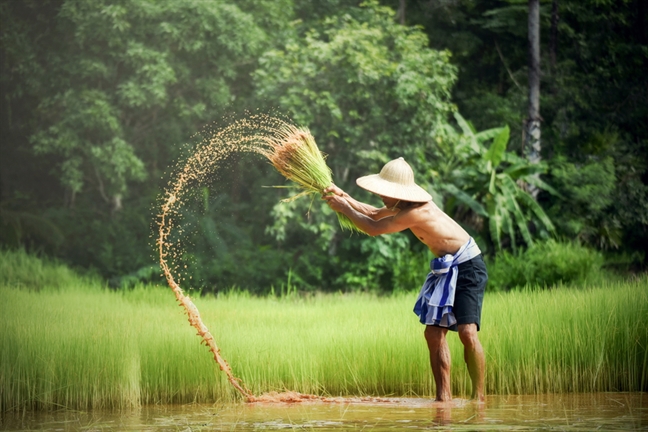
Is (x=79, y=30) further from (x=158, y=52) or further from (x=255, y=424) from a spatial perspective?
(x=255, y=424)

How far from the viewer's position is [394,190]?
530 cm

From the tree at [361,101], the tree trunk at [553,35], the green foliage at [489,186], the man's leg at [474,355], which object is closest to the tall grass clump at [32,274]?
the tree at [361,101]

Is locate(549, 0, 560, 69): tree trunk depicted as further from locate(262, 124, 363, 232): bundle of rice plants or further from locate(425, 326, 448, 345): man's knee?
locate(425, 326, 448, 345): man's knee

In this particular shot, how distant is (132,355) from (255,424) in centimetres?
141

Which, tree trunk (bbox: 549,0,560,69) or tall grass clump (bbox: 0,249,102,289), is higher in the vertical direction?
tree trunk (bbox: 549,0,560,69)

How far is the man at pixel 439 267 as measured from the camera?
17.3 ft

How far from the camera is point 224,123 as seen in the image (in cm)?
1509

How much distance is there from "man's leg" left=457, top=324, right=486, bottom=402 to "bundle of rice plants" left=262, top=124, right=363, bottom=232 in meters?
0.89

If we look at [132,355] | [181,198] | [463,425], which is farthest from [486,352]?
[181,198]

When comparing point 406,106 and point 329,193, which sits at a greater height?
point 406,106

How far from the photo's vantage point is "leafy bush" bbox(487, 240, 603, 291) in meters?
11.4

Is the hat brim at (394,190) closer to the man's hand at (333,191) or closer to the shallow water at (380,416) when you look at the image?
the man's hand at (333,191)

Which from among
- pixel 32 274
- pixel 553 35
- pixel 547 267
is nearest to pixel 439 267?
pixel 547 267

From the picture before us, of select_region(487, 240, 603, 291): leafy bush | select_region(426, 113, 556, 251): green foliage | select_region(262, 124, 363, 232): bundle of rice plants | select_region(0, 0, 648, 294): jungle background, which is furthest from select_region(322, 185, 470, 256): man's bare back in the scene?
select_region(426, 113, 556, 251): green foliage
